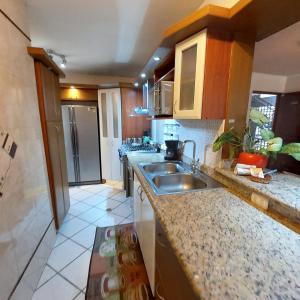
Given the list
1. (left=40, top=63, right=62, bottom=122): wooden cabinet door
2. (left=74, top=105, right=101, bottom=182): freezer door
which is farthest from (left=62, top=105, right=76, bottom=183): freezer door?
(left=40, top=63, right=62, bottom=122): wooden cabinet door

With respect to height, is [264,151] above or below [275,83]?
below

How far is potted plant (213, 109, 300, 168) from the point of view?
119 cm

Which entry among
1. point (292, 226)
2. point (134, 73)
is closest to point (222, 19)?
point (292, 226)

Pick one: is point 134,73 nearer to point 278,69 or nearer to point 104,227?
point 278,69

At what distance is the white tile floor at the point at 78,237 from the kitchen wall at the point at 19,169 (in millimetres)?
139

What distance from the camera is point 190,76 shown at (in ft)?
4.65

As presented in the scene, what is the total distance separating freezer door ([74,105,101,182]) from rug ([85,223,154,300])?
1.83 meters

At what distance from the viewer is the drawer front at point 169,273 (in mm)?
761

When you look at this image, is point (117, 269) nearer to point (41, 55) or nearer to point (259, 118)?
point (259, 118)

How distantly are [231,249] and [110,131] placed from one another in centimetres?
338

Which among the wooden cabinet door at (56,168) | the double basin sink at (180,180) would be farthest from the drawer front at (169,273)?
the wooden cabinet door at (56,168)

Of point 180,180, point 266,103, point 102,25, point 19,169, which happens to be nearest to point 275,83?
point 266,103

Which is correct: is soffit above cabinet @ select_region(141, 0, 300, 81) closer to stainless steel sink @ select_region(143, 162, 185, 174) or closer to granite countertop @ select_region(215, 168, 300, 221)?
granite countertop @ select_region(215, 168, 300, 221)

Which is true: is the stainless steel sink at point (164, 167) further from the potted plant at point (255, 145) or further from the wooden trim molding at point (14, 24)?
the wooden trim molding at point (14, 24)
